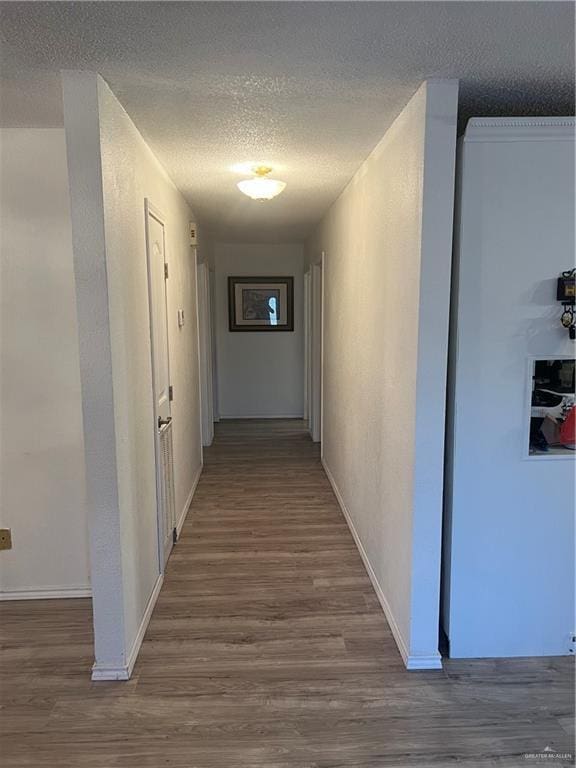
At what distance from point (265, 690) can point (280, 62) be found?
7.34 feet

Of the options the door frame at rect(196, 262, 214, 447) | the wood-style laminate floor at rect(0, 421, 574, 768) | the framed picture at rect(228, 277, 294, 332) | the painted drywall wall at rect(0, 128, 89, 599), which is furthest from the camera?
the framed picture at rect(228, 277, 294, 332)

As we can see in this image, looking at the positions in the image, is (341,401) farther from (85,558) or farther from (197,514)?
(85,558)

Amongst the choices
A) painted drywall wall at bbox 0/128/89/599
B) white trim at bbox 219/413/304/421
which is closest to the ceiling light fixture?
painted drywall wall at bbox 0/128/89/599

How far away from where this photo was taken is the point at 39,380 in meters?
2.52

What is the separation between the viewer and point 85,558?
8.72 ft

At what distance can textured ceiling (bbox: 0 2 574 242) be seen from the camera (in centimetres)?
142

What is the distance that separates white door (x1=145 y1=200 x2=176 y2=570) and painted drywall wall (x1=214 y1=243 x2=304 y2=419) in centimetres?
357

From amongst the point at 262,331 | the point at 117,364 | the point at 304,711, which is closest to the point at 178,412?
the point at 117,364

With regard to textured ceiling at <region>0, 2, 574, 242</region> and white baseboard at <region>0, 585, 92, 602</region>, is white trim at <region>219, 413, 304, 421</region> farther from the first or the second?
textured ceiling at <region>0, 2, 574, 242</region>

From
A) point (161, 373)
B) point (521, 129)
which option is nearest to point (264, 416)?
point (161, 373)

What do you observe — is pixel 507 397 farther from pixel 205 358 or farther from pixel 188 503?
pixel 205 358

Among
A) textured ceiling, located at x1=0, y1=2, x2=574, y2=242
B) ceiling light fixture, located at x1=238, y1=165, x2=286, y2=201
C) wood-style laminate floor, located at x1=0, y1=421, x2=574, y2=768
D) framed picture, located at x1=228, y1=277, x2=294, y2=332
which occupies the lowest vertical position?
wood-style laminate floor, located at x1=0, y1=421, x2=574, y2=768

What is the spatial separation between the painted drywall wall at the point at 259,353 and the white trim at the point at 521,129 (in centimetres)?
473

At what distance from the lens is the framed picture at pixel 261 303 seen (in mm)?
6570
